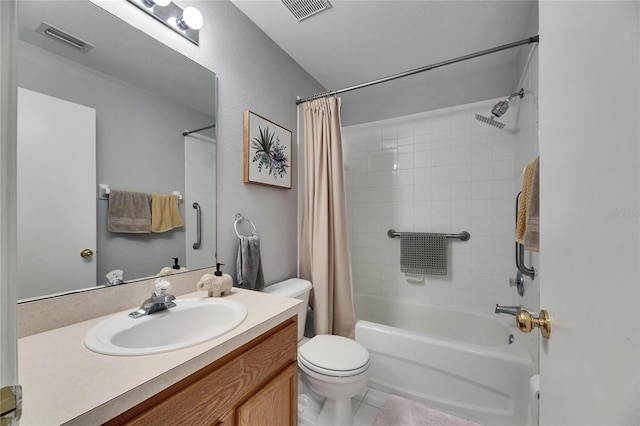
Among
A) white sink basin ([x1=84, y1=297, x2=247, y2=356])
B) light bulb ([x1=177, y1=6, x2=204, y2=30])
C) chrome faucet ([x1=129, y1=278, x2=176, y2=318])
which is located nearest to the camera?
white sink basin ([x1=84, y1=297, x2=247, y2=356])

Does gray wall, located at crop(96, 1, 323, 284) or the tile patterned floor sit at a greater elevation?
gray wall, located at crop(96, 1, 323, 284)

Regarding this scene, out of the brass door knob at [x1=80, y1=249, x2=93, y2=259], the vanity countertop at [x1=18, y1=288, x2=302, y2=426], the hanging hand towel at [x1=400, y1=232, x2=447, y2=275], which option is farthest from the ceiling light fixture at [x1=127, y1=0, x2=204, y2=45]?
the hanging hand towel at [x1=400, y1=232, x2=447, y2=275]

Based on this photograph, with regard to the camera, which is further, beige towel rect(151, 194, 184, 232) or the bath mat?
the bath mat

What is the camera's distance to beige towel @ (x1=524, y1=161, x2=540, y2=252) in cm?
92

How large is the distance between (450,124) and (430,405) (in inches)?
81.8

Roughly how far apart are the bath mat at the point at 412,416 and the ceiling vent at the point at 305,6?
7.81ft

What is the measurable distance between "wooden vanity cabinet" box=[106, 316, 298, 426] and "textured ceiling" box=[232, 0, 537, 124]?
1.72 meters

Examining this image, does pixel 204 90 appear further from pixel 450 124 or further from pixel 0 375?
pixel 450 124

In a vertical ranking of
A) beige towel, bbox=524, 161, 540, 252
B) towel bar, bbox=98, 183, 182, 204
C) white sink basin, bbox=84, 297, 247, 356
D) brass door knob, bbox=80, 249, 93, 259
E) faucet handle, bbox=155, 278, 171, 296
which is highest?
towel bar, bbox=98, 183, 182, 204

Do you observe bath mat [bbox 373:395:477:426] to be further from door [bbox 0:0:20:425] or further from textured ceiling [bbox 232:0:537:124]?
textured ceiling [bbox 232:0:537:124]

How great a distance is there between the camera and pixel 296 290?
1585 millimetres

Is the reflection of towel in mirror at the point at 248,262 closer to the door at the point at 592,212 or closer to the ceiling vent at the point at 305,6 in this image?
the door at the point at 592,212

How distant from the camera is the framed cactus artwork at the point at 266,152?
4.92 feet

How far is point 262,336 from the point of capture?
0.86 metres
